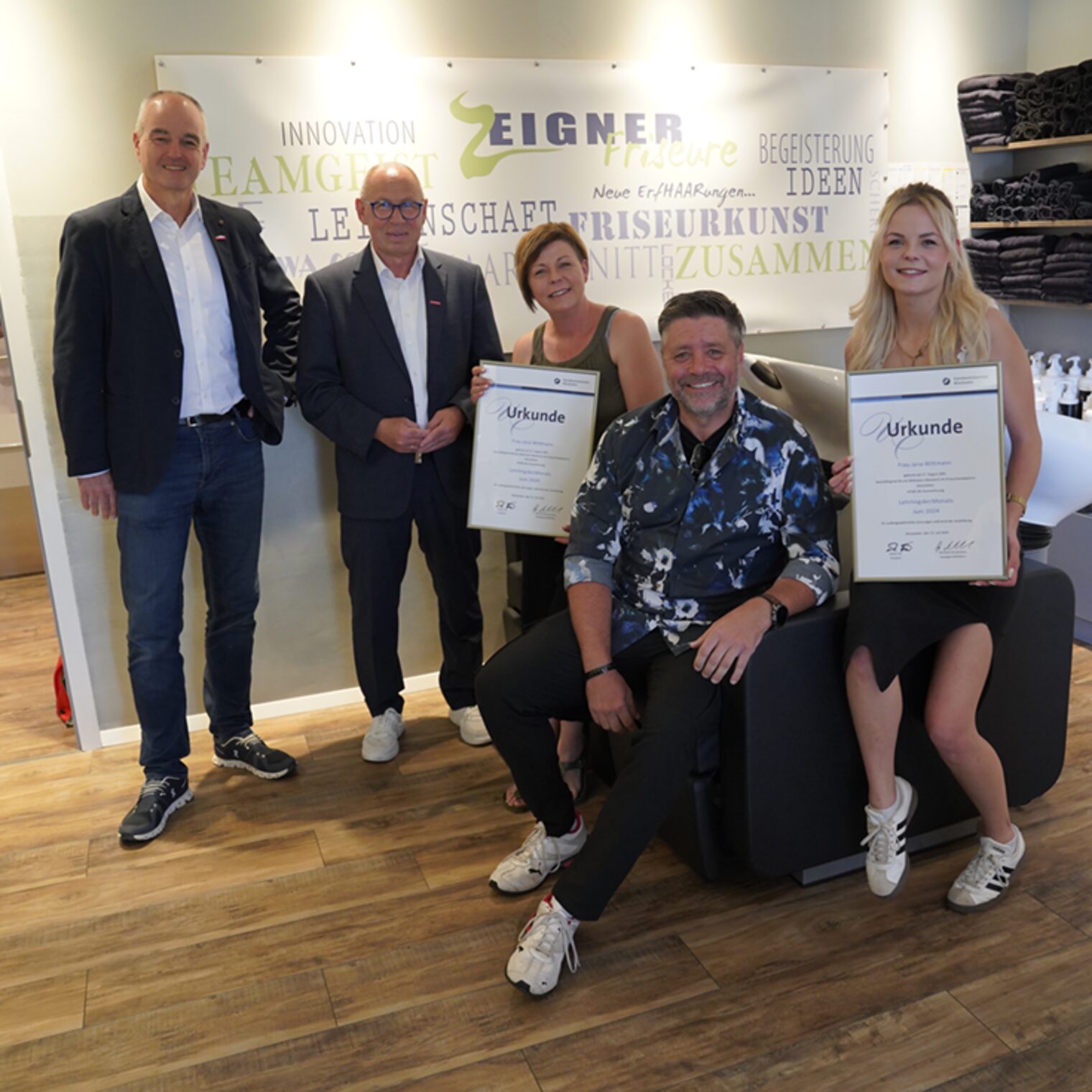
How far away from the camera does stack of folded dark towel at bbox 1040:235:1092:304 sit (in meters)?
3.66

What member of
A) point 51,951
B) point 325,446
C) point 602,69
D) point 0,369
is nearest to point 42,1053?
point 51,951

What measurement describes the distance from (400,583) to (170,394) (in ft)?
2.81

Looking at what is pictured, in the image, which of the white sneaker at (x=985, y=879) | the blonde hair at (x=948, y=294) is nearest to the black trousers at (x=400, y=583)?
the blonde hair at (x=948, y=294)

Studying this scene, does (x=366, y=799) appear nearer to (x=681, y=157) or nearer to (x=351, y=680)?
(x=351, y=680)

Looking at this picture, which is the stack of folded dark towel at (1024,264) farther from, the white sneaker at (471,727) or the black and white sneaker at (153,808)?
the black and white sneaker at (153,808)

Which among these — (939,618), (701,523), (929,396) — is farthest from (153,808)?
(929,396)

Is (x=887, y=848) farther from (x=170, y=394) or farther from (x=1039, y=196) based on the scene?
(x=1039, y=196)

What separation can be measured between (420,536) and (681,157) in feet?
5.12

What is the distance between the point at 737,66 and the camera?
3.50 metres

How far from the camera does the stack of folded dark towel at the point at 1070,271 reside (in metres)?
3.66

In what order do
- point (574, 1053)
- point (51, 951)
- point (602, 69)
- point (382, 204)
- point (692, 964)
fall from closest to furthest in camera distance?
point (574, 1053) < point (692, 964) < point (51, 951) < point (382, 204) < point (602, 69)

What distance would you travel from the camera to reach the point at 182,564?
2807mm

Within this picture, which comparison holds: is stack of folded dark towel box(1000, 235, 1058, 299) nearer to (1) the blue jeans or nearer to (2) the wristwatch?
(2) the wristwatch

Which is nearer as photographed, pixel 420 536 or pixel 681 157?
pixel 420 536
